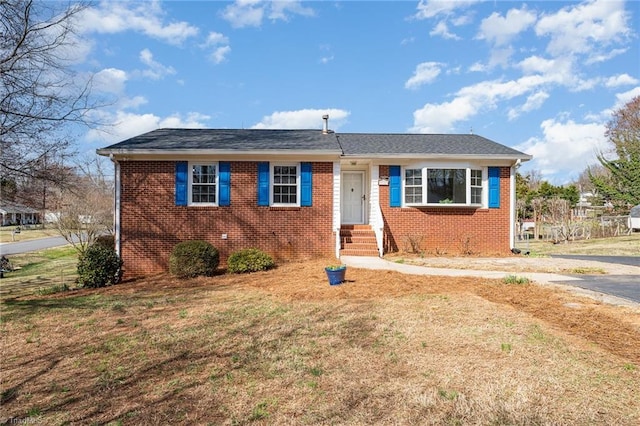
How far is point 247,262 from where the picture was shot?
410 inches

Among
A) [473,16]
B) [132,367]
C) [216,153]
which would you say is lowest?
[132,367]

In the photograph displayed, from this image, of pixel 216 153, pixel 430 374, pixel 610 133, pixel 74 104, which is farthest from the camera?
pixel 610 133

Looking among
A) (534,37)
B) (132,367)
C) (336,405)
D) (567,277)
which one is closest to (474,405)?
(336,405)

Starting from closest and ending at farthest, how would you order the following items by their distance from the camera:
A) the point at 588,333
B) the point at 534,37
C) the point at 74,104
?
1. the point at 588,333
2. the point at 74,104
3. the point at 534,37

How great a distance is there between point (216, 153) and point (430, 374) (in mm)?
9457

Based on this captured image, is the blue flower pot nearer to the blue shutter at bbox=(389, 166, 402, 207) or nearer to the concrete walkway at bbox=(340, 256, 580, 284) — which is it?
the concrete walkway at bbox=(340, 256, 580, 284)

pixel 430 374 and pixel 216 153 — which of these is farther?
pixel 216 153

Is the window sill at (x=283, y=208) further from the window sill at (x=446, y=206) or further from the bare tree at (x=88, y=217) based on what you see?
the bare tree at (x=88, y=217)

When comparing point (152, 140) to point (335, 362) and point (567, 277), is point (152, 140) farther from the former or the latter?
point (567, 277)

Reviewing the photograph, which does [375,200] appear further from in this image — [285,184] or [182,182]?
[182,182]

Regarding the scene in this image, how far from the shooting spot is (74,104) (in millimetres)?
8453

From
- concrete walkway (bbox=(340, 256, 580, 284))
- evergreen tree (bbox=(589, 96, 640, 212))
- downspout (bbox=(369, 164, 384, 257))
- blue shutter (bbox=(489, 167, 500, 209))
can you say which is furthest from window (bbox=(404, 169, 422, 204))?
evergreen tree (bbox=(589, 96, 640, 212))

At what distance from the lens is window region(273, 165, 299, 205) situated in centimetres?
1200

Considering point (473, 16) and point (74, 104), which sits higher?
point (473, 16)
